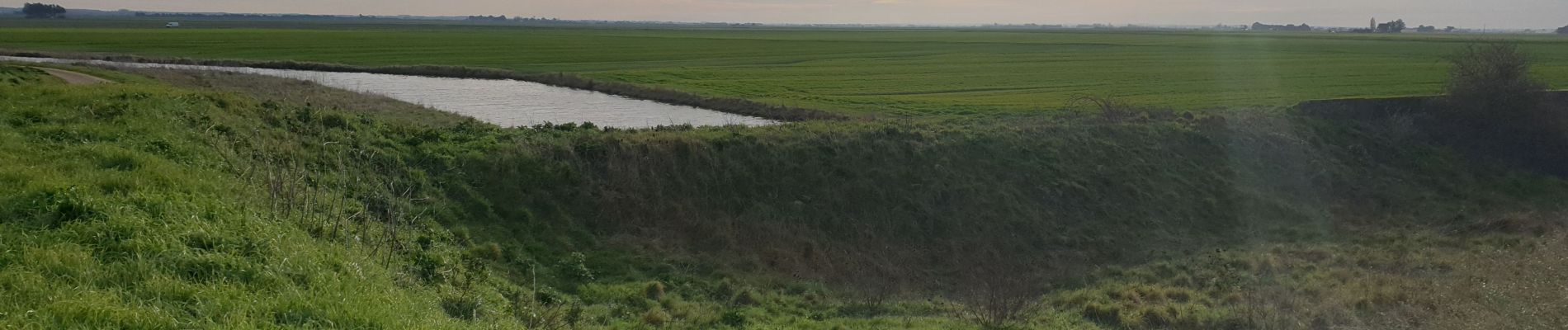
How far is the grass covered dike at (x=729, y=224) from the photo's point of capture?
8.64 meters

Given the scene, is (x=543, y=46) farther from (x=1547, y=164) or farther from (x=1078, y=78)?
(x=1547, y=164)

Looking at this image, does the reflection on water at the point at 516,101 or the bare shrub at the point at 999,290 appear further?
the reflection on water at the point at 516,101

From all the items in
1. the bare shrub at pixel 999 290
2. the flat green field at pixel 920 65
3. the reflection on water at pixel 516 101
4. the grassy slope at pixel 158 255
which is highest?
the flat green field at pixel 920 65

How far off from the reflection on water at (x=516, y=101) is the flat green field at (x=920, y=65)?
4.70 meters

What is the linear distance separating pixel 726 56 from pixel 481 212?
6553cm

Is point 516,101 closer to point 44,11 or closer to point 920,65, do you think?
point 920,65

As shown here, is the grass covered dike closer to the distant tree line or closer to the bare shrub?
the bare shrub

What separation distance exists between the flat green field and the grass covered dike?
11978 millimetres

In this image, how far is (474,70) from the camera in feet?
195

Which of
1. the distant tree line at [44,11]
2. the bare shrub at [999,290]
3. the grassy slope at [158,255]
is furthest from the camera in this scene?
the distant tree line at [44,11]

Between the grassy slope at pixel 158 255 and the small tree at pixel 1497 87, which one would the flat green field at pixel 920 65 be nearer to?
the small tree at pixel 1497 87

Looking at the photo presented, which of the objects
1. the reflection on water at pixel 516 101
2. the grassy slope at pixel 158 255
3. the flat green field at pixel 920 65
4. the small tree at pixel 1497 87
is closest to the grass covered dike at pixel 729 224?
the grassy slope at pixel 158 255

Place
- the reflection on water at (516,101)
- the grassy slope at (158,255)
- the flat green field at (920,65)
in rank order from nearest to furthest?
the grassy slope at (158,255), the reflection on water at (516,101), the flat green field at (920,65)

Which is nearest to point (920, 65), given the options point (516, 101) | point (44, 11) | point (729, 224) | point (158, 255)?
point (516, 101)
